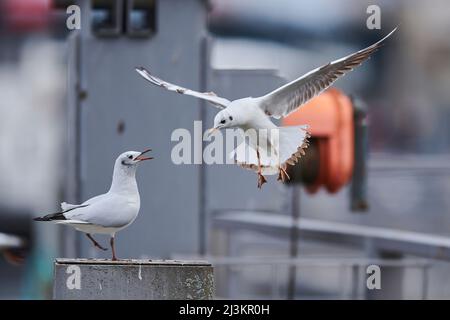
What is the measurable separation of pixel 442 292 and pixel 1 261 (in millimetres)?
3303

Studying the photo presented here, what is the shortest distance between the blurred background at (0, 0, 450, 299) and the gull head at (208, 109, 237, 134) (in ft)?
4.56

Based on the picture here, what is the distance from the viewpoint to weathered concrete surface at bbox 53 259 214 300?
3902 mm

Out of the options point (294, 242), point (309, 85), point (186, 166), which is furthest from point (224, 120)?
point (294, 242)

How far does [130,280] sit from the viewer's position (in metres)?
3.92

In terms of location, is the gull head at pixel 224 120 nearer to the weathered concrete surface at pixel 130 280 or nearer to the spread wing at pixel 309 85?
the spread wing at pixel 309 85

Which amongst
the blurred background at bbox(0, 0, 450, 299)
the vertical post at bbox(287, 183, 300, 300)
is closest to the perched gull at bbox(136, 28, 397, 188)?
the blurred background at bbox(0, 0, 450, 299)

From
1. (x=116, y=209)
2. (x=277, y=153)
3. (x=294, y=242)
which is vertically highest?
(x=277, y=153)

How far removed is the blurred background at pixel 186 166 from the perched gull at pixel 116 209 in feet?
4.64

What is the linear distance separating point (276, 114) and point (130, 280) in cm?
68

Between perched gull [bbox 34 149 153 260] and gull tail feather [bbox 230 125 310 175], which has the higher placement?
gull tail feather [bbox 230 125 310 175]

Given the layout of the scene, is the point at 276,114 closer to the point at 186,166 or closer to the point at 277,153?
the point at 277,153

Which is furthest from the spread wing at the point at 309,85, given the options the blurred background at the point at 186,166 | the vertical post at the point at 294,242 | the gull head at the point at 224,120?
the vertical post at the point at 294,242

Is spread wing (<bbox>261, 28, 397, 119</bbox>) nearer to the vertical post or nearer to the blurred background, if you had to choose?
the blurred background

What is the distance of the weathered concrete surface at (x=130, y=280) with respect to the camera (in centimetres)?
390
